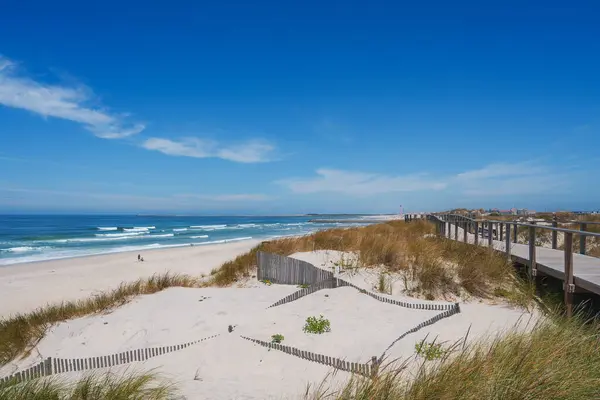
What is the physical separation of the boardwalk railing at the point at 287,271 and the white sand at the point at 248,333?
948mm

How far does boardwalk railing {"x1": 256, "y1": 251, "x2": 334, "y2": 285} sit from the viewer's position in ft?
32.7

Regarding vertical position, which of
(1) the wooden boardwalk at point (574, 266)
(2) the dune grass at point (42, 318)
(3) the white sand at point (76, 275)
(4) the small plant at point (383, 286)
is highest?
(1) the wooden boardwalk at point (574, 266)

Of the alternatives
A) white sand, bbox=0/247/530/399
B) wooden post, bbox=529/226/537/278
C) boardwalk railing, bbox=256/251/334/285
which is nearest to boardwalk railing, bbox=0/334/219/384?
white sand, bbox=0/247/530/399

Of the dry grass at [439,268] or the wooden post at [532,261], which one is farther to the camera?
the dry grass at [439,268]

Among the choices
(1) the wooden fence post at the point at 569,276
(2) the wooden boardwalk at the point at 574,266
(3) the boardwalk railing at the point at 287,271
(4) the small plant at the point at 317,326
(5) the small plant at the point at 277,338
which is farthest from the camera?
(3) the boardwalk railing at the point at 287,271

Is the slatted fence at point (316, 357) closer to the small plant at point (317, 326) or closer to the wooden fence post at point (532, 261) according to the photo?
the small plant at point (317, 326)

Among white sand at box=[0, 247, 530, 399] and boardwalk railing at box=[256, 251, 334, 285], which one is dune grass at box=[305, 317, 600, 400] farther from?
boardwalk railing at box=[256, 251, 334, 285]

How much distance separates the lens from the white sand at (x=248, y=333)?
4.93m

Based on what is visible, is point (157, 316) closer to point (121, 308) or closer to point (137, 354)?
point (121, 308)

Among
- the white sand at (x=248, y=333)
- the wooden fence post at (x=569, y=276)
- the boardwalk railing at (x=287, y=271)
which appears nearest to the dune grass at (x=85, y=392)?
the white sand at (x=248, y=333)

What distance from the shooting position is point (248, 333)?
654cm

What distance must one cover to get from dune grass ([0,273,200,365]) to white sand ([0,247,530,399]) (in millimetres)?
242

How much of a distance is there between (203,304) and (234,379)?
4094 mm

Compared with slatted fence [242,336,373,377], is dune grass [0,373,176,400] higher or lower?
higher
